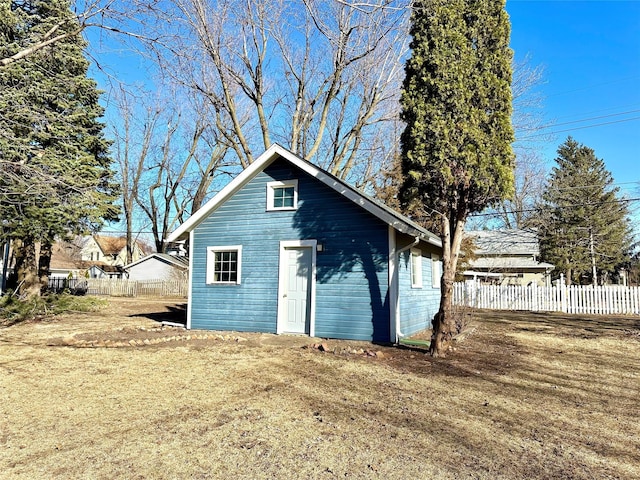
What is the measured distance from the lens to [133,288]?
29562mm

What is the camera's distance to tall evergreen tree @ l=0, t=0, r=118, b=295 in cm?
658

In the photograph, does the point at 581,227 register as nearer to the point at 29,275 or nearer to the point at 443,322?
the point at 443,322

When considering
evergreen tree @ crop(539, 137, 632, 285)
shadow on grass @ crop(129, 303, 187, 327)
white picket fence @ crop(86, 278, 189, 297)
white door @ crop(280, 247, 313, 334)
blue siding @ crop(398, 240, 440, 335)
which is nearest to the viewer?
blue siding @ crop(398, 240, 440, 335)

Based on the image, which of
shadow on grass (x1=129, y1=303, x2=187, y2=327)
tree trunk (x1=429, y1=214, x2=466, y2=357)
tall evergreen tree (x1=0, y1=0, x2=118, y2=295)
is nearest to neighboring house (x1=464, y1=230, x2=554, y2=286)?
shadow on grass (x1=129, y1=303, x2=187, y2=327)

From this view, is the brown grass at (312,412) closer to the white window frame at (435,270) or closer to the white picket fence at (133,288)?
the white window frame at (435,270)

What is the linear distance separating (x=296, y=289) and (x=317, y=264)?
85 cm

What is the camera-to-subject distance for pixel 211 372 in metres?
6.38

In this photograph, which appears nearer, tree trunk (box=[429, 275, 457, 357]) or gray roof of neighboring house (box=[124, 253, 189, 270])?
tree trunk (box=[429, 275, 457, 357])

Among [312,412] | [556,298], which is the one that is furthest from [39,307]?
[556,298]

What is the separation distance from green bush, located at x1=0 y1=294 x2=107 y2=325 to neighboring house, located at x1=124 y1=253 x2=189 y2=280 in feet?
53.9

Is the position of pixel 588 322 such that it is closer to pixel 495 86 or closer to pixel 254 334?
pixel 495 86

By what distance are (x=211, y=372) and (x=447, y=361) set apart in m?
4.04

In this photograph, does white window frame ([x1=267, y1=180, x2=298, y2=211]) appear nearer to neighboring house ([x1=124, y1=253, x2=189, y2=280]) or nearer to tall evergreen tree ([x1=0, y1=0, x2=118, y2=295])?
tall evergreen tree ([x1=0, y1=0, x2=118, y2=295])

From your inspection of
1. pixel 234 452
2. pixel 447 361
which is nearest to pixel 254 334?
pixel 447 361
